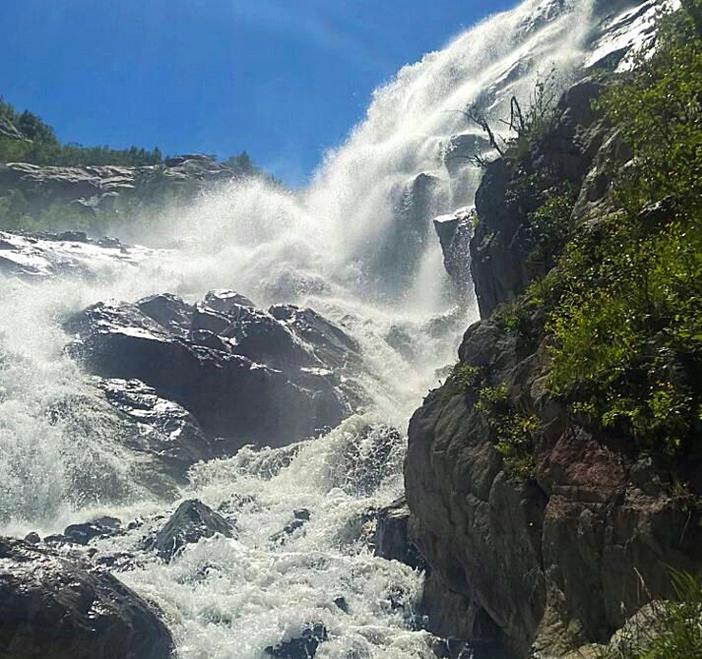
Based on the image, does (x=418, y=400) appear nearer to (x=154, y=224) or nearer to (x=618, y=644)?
(x=618, y=644)

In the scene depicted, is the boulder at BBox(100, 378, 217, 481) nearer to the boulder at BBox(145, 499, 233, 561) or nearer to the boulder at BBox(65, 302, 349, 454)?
the boulder at BBox(65, 302, 349, 454)

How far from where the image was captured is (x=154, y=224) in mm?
85812

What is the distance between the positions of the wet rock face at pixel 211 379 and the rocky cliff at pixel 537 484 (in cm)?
1662

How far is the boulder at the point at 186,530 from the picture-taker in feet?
64.8

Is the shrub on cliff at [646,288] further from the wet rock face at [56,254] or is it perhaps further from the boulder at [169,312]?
the wet rock face at [56,254]

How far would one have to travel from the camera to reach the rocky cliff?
8.22m

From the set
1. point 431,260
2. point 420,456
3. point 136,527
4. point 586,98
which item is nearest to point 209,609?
point 420,456

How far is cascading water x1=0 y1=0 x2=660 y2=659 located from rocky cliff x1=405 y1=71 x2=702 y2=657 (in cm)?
236

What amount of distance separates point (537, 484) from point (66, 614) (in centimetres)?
724

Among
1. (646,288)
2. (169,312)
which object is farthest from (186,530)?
(169,312)

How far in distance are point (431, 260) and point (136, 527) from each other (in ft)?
116

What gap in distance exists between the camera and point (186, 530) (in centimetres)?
2014

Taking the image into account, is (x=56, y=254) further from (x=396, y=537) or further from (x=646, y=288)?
(x=646, y=288)

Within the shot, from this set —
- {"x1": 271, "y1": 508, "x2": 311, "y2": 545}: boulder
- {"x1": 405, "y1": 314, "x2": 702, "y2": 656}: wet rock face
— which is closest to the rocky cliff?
{"x1": 405, "y1": 314, "x2": 702, "y2": 656}: wet rock face
